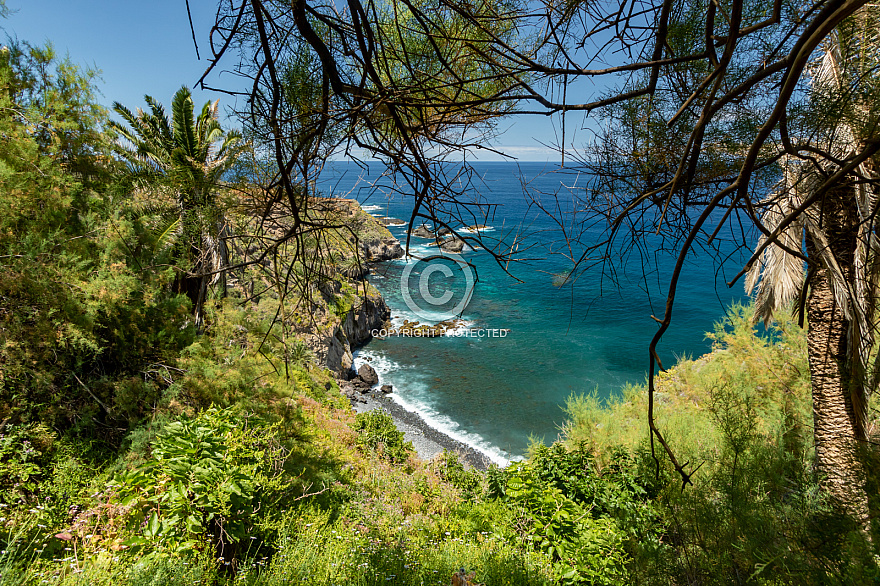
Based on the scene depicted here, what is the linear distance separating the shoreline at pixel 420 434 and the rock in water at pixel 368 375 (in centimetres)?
48

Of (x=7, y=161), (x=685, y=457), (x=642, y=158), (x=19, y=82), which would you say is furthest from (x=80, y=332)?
(x=685, y=457)

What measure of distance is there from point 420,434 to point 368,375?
4.24 meters

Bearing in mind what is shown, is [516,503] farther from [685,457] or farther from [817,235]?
[817,235]

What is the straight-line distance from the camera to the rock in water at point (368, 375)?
709 inches

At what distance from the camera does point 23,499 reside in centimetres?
360

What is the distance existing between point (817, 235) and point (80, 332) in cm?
687

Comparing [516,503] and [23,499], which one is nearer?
[23,499]

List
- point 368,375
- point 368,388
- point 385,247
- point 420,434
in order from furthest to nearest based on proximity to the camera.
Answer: point 385,247
point 368,375
point 368,388
point 420,434

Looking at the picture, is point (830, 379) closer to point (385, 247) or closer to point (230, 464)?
point (230, 464)
